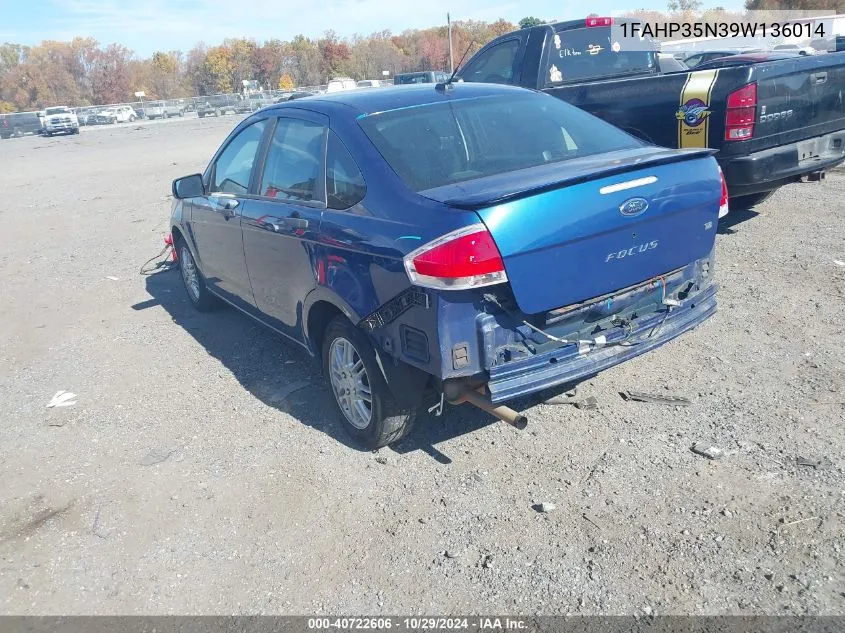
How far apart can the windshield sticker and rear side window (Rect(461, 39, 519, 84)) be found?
279 cm

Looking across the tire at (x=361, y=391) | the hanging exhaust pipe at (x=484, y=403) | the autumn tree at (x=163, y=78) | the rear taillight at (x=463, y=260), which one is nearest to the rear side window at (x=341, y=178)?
the tire at (x=361, y=391)

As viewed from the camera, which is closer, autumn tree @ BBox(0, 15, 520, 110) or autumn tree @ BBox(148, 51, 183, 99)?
autumn tree @ BBox(0, 15, 520, 110)

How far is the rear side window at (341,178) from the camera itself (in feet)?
12.4

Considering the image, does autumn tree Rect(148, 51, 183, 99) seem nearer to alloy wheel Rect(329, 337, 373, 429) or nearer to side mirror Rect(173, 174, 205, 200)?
side mirror Rect(173, 174, 205, 200)

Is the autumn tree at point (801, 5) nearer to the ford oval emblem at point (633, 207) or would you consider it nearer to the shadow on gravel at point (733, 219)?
the shadow on gravel at point (733, 219)

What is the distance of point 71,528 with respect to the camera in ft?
12.1

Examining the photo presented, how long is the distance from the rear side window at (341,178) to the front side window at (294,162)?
0.41ft

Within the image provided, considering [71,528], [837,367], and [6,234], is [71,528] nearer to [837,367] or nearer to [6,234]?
[837,367]

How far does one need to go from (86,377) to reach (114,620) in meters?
3.07

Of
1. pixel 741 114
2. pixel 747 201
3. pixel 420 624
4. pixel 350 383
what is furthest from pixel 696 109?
pixel 420 624

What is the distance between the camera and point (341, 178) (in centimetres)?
394

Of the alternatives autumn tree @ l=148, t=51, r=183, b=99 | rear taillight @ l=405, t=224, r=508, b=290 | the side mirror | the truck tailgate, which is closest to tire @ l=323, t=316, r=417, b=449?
rear taillight @ l=405, t=224, r=508, b=290

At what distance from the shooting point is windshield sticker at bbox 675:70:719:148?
20.7 ft

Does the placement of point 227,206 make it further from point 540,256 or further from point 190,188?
point 540,256
